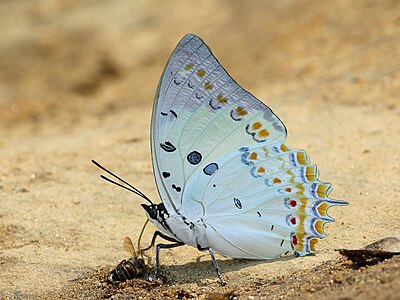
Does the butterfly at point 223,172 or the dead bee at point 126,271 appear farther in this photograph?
the dead bee at point 126,271

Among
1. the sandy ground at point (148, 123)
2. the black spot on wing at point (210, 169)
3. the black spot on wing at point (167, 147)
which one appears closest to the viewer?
the black spot on wing at point (167, 147)

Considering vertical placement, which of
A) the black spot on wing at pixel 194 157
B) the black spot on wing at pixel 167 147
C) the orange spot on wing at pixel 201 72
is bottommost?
the black spot on wing at pixel 194 157

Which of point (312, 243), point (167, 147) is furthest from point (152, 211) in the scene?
point (312, 243)

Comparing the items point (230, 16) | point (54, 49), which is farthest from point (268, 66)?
point (54, 49)

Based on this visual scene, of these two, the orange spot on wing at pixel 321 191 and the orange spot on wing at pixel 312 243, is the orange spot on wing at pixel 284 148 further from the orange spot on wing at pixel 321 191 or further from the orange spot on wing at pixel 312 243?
the orange spot on wing at pixel 312 243

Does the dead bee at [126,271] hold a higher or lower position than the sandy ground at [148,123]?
lower

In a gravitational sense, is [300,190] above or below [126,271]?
above

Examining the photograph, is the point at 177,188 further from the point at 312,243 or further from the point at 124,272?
the point at 312,243

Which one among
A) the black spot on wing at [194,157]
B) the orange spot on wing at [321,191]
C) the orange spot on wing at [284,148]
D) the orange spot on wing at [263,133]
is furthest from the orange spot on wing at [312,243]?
the black spot on wing at [194,157]
